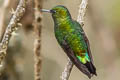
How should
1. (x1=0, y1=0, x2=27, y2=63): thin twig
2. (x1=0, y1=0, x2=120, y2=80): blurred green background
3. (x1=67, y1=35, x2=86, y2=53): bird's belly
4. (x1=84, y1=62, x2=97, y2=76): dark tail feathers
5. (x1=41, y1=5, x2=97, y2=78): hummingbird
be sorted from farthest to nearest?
1. (x1=0, y1=0, x2=120, y2=80): blurred green background
2. (x1=67, y1=35, x2=86, y2=53): bird's belly
3. (x1=41, y1=5, x2=97, y2=78): hummingbird
4. (x1=84, y1=62, x2=97, y2=76): dark tail feathers
5. (x1=0, y1=0, x2=27, y2=63): thin twig

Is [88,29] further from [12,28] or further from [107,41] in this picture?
[12,28]

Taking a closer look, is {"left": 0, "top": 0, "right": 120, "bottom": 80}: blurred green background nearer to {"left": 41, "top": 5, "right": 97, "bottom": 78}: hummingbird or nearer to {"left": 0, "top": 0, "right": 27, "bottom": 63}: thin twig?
{"left": 41, "top": 5, "right": 97, "bottom": 78}: hummingbird

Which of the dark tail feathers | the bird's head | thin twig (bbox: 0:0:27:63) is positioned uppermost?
thin twig (bbox: 0:0:27:63)

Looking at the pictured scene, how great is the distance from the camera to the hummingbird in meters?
3.80

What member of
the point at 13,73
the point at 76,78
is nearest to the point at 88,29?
the point at 76,78

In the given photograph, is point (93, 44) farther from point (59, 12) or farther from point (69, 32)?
point (59, 12)

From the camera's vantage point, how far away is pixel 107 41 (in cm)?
786

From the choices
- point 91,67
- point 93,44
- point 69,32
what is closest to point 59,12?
point 69,32

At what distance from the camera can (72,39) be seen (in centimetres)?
401

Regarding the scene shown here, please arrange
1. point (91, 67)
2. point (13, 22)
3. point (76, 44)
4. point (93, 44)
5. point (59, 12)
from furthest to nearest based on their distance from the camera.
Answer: point (93, 44) < point (76, 44) < point (59, 12) < point (91, 67) < point (13, 22)

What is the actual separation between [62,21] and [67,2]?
367 cm

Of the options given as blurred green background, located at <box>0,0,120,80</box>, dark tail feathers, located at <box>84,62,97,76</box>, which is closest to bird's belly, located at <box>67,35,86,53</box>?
dark tail feathers, located at <box>84,62,97,76</box>

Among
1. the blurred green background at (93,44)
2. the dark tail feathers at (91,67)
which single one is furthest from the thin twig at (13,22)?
the blurred green background at (93,44)

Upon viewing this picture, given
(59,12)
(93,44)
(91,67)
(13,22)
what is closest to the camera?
(13,22)
